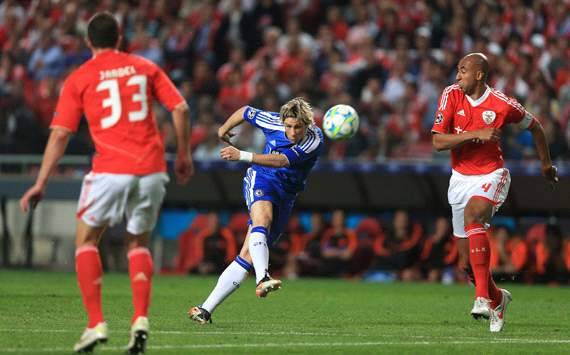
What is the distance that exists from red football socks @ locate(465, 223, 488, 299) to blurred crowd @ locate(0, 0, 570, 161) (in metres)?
8.84

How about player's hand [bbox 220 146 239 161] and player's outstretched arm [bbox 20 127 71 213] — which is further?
player's hand [bbox 220 146 239 161]

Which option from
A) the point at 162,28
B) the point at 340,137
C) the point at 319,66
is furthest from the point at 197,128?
the point at 340,137

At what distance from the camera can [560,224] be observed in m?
20.0

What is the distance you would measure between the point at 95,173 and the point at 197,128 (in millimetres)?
14051

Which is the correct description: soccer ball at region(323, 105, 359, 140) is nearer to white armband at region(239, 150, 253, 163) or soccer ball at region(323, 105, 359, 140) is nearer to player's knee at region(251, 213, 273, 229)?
player's knee at region(251, 213, 273, 229)

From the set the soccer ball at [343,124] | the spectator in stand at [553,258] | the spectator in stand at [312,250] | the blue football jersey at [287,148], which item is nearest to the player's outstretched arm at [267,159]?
the blue football jersey at [287,148]

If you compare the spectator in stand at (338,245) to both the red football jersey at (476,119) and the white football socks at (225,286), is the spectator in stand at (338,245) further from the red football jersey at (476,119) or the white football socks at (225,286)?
the white football socks at (225,286)

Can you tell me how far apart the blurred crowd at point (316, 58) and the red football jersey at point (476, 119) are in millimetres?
8558

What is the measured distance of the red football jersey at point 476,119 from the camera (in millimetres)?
A: 11109

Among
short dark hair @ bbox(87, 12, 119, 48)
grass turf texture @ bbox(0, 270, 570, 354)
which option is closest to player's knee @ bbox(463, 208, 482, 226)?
grass turf texture @ bbox(0, 270, 570, 354)

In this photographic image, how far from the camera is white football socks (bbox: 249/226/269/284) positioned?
35.2 ft

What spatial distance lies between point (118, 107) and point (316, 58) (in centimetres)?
1516

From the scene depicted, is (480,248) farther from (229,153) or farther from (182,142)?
(182,142)

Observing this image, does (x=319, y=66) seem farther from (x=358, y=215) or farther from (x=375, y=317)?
(x=375, y=317)
